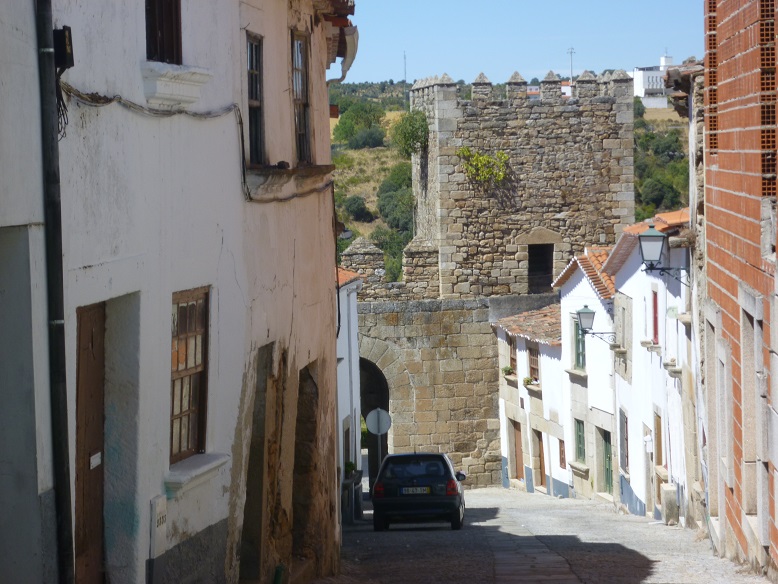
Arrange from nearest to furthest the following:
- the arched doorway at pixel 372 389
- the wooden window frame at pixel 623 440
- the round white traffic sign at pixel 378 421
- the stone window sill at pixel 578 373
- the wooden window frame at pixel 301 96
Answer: the wooden window frame at pixel 301 96
the wooden window frame at pixel 623 440
the round white traffic sign at pixel 378 421
the stone window sill at pixel 578 373
the arched doorway at pixel 372 389

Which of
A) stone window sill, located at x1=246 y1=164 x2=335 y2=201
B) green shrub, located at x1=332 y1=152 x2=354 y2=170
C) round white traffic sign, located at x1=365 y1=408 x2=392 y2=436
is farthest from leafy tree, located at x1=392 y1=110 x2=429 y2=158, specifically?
green shrub, located at x1=332 y1=152 x2=354 y2=170

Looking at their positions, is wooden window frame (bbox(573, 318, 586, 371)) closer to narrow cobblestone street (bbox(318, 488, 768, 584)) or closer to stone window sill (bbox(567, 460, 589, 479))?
stone window sill (bbox(567, 460, 589, 479))

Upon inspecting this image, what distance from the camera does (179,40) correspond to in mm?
7664

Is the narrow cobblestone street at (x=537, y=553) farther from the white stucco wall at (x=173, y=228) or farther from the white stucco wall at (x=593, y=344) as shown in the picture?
the white stucco wall at (x=593, y=344)

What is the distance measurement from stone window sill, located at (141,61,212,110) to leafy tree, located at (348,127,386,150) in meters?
72.4

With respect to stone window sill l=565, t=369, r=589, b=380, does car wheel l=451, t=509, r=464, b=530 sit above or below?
below

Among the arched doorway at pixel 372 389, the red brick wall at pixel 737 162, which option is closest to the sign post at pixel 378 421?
the arched doorway at pixel 372 389

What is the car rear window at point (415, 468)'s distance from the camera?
773 inches

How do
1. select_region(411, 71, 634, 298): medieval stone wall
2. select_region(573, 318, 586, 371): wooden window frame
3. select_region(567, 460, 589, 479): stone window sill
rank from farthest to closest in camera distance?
select_region(411, 71, 634, 298): medieval stone wall → select_region(573, 318, 586, 371): wooden window frame → select_region(567, 460, 589, 479): stone window sill

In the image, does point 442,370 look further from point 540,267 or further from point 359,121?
point 359,121

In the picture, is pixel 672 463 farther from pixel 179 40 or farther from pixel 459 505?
pixel 179 40

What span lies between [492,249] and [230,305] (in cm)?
2335

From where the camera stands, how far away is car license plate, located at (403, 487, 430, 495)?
19422 millimetres

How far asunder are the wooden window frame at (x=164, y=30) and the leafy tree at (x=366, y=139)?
72.3m
